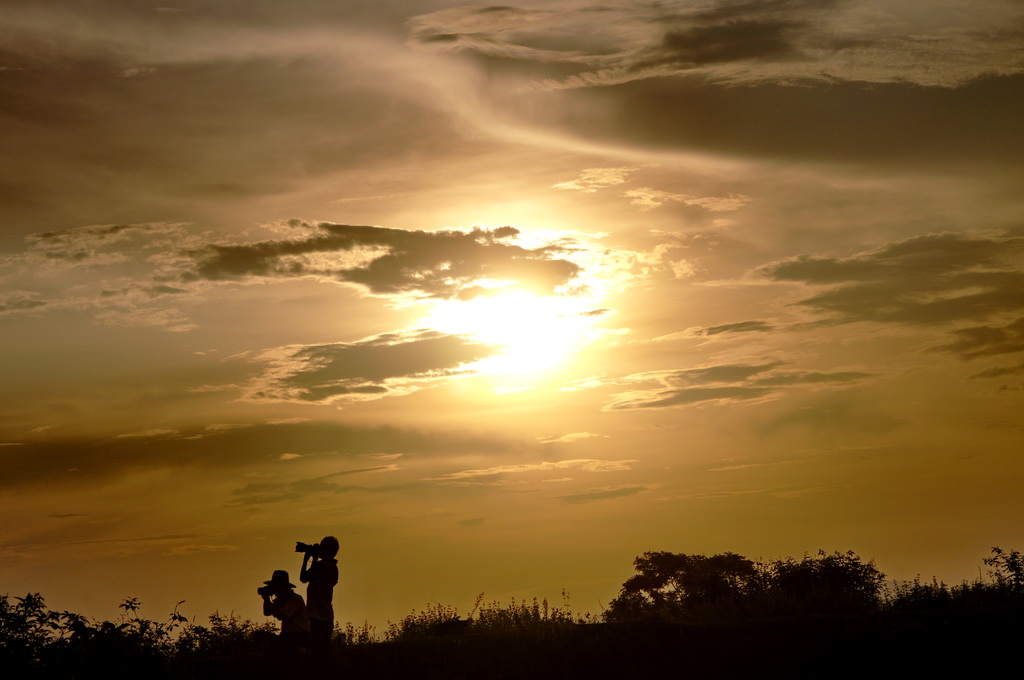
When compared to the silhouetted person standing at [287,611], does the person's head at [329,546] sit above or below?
above

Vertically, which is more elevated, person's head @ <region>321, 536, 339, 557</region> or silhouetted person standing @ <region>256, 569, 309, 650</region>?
person's head @ <region>321, 536, 339, 557</region>

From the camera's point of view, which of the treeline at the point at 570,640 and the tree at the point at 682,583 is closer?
the treeline at the point at 570,640

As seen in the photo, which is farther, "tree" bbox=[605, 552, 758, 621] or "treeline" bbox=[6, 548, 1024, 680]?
"tree" bbox=[605, 552, 758, 621]

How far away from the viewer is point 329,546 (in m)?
17.7

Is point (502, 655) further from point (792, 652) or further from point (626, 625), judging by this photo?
point (792, 652)

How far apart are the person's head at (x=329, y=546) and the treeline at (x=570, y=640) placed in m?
1.66

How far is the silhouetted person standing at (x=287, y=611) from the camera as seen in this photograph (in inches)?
672

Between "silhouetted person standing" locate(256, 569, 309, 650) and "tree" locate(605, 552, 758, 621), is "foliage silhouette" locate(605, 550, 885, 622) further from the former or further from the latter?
"silhouetted person standing" locate(256, 569, 309, 650)

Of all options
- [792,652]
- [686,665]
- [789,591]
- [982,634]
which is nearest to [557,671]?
[686,665]

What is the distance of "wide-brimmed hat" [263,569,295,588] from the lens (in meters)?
17.3

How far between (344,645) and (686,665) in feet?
20.5

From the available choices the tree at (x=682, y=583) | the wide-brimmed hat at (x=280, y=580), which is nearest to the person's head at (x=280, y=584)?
the wide-brimmed hat at (x=280, y=580)

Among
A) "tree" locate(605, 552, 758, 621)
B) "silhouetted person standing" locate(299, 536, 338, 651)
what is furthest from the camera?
"tree" locate(605, 552, 758, 621)

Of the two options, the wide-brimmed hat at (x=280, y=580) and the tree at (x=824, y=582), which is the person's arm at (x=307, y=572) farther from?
the tree at (x=824, y=582)
